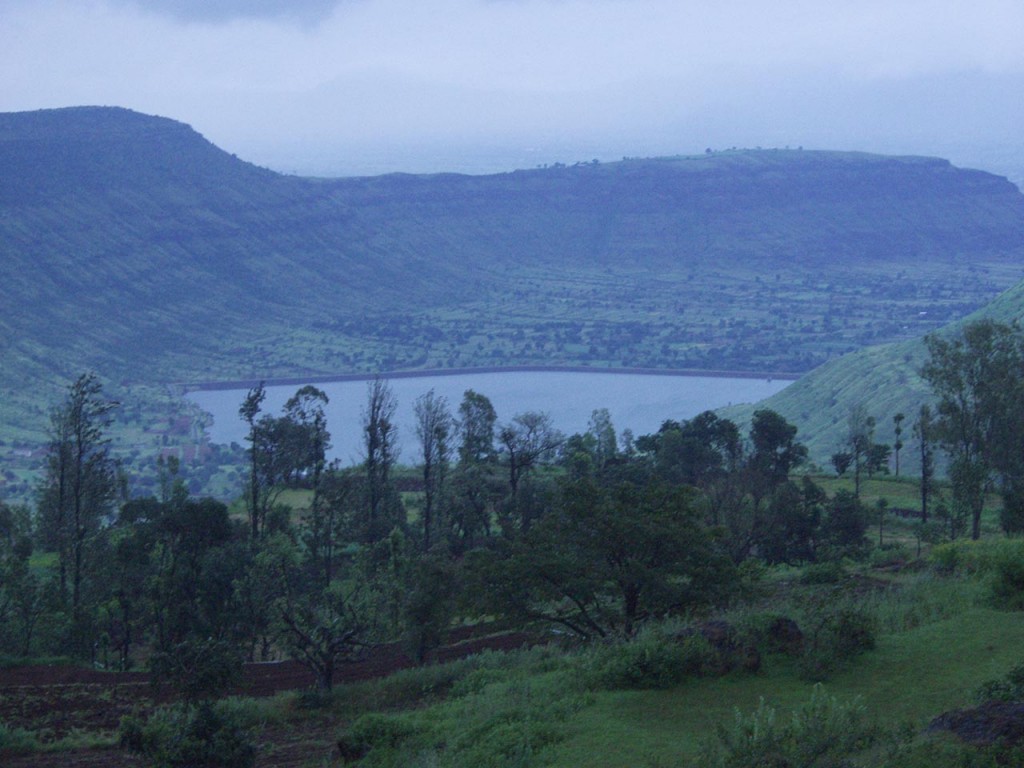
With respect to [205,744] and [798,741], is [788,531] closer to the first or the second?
[205,744]

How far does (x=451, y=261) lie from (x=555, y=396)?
6511 centimetres

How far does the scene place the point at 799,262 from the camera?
531 ft

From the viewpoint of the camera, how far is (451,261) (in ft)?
488

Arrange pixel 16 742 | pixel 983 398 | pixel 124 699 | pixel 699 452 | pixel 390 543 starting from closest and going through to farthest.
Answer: pixel 16 742 → pixel 124 699 → pixel 390 543 → pixel 983 398 → pixel 699 452

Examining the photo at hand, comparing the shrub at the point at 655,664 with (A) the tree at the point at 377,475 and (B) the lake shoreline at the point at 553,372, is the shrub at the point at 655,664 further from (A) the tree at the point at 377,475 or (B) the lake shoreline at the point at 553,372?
(B) the lake shoreline at the point at 553,372

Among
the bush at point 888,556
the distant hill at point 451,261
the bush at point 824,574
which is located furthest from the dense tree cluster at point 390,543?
the distant hill at point 451,261

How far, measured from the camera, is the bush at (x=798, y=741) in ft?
28.0

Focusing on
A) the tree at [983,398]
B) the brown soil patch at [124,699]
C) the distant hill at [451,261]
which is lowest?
the brown soil patch at [124,699]

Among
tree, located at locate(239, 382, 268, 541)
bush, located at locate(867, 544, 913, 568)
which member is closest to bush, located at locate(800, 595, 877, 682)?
bush, located at locate(867, 544, 913, 568)

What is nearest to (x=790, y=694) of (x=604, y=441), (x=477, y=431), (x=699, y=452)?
(x=699, y=452)

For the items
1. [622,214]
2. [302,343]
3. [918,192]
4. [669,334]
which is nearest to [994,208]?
[918,192]

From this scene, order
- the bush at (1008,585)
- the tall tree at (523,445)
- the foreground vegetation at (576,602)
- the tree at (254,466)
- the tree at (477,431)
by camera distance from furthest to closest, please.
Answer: the tree at (477,431), the tall tree at (523,445), the tree at (254,466), the bush at (1008,585), the foreground vegetation at (576,602)

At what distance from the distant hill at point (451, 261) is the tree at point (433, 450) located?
143 ft

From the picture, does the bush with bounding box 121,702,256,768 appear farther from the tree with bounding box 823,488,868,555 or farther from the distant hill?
the distant hill
